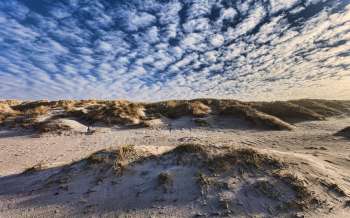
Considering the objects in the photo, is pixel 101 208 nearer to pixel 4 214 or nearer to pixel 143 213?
pixel 143 213

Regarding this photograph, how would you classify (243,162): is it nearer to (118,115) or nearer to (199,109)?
(199,109)

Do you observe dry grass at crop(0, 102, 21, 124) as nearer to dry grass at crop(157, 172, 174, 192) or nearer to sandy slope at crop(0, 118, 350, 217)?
sandy slope at crop(0, 118, 350, 217)

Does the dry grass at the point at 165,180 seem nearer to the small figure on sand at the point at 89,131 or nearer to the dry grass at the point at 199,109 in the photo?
the small figure on sand at the point at 89,131

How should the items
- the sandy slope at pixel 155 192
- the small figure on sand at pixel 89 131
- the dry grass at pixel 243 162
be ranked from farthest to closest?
1. the small figure on sand at pixel 89 131
2. the dry grass at pixel 243 162
3. the sandy slope at pixel 155 192

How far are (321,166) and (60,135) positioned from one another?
1692 cm

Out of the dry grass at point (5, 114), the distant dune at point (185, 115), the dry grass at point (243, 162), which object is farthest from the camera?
the dry grass at point (5, 114)

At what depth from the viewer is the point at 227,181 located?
800cm

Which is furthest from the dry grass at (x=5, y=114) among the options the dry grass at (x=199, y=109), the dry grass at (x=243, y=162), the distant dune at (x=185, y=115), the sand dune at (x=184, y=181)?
the dry grass at (x=243, y=162)

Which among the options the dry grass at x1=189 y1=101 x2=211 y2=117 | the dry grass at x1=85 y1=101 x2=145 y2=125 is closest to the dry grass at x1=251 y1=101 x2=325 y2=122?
the dry grass at x1=189 y1=101 x2=211 y2=117

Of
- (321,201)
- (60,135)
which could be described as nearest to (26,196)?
(321,201)

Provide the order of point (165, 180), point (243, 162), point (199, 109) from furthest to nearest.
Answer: point (199, 109) < point (243, 162) < point (165, 180)

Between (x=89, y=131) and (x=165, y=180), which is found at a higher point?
(x=89, y=131)

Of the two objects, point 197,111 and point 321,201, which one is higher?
point 197,111

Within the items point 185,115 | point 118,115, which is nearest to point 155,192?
point 185,115
